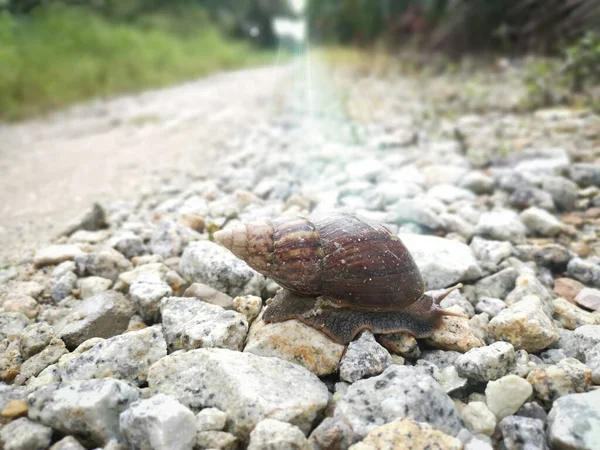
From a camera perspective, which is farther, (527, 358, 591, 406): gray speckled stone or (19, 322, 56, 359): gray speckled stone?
(19, 322, 56, 359): gray speckled stone

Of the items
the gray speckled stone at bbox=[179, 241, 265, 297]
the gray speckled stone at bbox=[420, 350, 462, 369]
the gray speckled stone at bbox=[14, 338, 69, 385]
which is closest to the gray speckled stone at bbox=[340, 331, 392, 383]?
the gray speckled stone at bbox=[420, 350, 462, 369]

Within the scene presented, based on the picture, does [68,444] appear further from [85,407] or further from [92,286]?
[92,286]

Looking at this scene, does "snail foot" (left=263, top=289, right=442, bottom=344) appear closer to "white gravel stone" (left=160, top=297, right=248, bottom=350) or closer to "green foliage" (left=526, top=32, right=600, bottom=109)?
"white gravel stone" (left=160, top=297, right=248, bottom=350)

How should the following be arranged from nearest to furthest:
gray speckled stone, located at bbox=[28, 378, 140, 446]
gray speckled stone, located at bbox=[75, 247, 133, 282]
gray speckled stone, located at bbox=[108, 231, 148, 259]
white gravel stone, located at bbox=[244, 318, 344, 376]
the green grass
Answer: gray speckled stone, located at bbox=[28, 378, 140, 446] < white gravel stone, located at bbox=[244, 318, 344, 376] < gray speckled stone, located at bbox=[75, 247, 133, 282] < gray speckled stone, located at bbox=[108, 231, 148, 259] < the green grass

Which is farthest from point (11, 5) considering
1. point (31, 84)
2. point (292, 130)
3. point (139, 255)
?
point (139, 255)

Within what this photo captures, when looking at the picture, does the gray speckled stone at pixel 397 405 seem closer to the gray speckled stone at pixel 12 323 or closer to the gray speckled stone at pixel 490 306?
the gray speckled stone at pixel 490 306

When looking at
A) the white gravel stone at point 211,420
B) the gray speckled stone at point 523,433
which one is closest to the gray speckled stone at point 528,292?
the gray speckled stone at point 523,433

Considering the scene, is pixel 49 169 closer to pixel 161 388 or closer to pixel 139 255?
pixel 139 255
